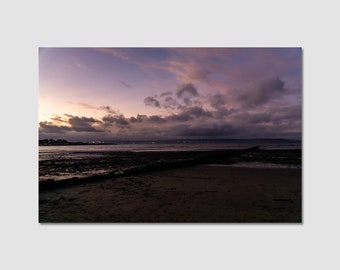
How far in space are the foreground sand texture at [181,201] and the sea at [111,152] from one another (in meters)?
0.50

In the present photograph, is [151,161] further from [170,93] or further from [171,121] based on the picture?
[170,93]

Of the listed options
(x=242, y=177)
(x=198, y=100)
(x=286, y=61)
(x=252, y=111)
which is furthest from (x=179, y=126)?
(x=286, y=61)

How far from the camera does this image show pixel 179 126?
16.7 ft

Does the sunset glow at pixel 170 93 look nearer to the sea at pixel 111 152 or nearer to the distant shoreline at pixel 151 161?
the sea at pixel 111 152

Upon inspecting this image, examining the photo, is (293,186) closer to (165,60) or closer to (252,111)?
(252,111)

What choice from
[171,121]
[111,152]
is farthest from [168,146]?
[111,152]

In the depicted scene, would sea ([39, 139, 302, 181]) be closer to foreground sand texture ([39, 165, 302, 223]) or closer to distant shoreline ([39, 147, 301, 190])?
distant shoreline ([39, 147, 301, 190])

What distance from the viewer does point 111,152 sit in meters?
6.15

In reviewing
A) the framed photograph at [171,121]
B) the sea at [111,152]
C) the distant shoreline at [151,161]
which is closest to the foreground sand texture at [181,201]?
the framed photograph at [171,121]

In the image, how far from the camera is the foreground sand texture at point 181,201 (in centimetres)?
436

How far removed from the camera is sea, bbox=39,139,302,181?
4898mm

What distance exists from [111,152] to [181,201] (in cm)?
228

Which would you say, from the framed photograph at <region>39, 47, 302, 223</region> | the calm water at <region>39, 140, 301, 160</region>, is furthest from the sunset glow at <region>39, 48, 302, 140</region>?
the calm water at <region>39, 140, 301, 160</region>

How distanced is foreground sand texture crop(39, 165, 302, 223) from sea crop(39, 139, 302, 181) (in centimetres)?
50
